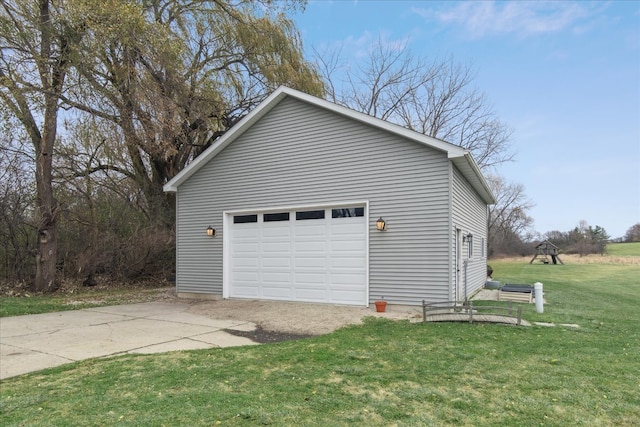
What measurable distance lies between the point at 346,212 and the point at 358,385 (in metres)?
5.57

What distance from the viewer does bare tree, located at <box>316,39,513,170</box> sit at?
21.8 m

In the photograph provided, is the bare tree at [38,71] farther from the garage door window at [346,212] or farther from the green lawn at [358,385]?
the green lawn at [358,385]

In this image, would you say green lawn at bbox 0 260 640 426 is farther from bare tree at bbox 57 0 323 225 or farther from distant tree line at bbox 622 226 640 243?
distant tree line at bbox 622 226 640 243

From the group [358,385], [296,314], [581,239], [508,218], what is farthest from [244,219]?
[581,239]

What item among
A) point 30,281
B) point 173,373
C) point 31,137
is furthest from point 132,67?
point 173,373

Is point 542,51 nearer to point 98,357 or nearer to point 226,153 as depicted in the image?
point 226,153

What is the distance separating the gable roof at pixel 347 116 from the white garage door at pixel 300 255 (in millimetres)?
1863

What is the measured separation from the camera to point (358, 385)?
13.1ft

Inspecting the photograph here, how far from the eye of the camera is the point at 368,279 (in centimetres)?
880

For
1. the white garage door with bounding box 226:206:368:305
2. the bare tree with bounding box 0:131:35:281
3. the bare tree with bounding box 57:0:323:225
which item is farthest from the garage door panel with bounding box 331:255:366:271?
the bare tree with bounding box 0:131:35:281

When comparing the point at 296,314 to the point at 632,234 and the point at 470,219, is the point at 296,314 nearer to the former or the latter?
the point at 470,219

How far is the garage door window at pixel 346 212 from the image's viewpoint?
913 centimetres

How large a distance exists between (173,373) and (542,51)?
13878 millimetres

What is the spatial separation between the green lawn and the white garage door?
3.19 m
